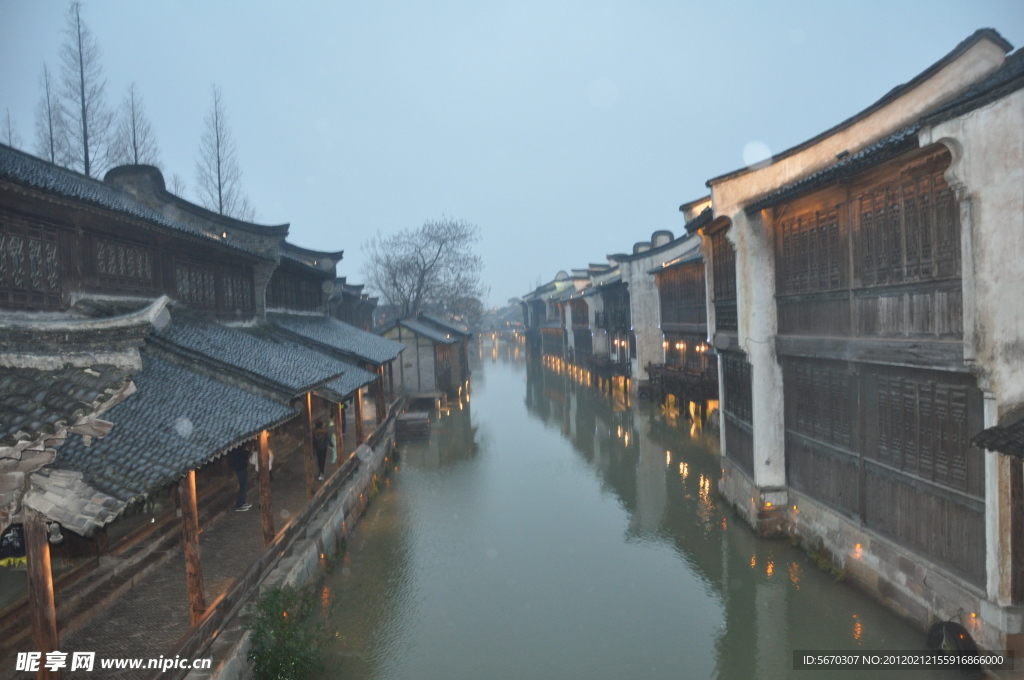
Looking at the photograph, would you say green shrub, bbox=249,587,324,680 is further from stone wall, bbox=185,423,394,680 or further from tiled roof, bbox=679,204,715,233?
tiled roof, bbox=679,204,715,233

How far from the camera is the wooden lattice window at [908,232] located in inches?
322

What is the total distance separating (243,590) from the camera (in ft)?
29.9

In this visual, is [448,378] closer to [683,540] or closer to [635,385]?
[635,385]

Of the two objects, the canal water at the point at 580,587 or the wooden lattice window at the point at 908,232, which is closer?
the wooden lattice window at the point at 908,232

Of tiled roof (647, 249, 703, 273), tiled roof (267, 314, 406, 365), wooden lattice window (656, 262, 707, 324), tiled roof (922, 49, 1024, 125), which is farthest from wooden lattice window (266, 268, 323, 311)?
tiled roof (922, 49, 1024, 125)

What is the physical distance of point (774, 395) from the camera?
13.2 m

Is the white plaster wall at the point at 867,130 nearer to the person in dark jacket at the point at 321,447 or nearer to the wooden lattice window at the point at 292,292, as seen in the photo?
the person in dark jacket at the point at 321,447

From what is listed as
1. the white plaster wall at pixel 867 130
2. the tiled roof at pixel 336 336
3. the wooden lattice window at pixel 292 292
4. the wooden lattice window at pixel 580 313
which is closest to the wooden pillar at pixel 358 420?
the tiled roof at pixel 336 336

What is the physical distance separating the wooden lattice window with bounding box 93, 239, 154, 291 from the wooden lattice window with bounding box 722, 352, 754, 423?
13491 mm

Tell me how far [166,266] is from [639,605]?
12815mm

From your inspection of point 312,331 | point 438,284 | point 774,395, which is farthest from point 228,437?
point 438,284

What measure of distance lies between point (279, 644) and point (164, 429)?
3309 mm

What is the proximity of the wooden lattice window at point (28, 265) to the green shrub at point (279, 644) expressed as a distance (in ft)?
19.6

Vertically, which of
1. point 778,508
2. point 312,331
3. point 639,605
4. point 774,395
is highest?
point 312,331
